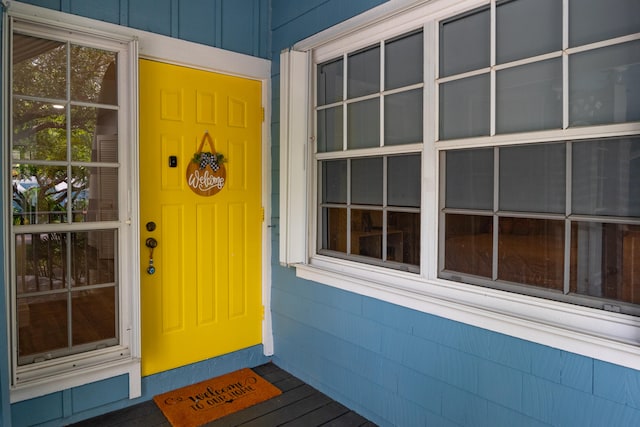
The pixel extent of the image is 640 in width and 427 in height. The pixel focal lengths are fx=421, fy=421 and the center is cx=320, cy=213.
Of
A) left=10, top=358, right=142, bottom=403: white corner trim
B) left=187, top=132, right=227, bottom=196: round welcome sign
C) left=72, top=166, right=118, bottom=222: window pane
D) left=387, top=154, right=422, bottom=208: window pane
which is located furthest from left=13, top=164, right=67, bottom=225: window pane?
left=387, top=154, right=422, bottom=208: window pane

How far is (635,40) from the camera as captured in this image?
1547mm

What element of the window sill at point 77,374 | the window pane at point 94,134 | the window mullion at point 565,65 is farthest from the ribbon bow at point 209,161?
the window mullion at point 565,65

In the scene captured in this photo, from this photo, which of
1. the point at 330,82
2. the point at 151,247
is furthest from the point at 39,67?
the point at 330,82

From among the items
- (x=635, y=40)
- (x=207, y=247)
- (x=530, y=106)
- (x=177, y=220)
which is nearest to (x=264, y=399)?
(x=207, y=247)

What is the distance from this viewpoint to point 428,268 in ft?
7.32

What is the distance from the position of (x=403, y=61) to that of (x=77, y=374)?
8.52 feet

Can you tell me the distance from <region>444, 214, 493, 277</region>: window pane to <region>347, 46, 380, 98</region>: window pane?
96 centimetres

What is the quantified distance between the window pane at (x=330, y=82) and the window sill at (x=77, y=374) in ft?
6.87

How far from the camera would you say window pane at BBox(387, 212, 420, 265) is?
234 cm

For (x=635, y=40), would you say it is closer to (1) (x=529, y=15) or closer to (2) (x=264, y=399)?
(1) (x=529, y=15)

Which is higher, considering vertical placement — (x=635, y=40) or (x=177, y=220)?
(x=635, y=40)

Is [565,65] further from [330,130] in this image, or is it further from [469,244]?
[330,130]

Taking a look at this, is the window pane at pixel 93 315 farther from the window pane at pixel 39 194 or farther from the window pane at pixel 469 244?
the window pane at pixel 469 244

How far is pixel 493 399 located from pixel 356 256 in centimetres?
113
